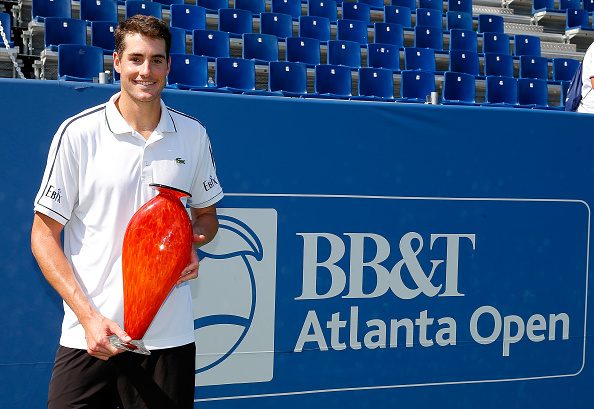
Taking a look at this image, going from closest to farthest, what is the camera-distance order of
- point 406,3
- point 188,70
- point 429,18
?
point 188,70, point 429,18, point 406,3

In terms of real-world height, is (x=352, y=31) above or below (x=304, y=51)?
above

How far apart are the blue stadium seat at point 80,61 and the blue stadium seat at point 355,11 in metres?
4.13

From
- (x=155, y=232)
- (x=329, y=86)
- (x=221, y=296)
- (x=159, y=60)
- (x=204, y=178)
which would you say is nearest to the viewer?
(x=155, y=232)

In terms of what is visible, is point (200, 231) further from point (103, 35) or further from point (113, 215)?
point (103, 35)

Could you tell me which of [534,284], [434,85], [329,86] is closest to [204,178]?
[534,284]

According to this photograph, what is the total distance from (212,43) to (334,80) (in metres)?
1.52

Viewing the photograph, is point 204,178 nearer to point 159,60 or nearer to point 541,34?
point 159,60

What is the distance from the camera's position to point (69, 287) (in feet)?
5.05

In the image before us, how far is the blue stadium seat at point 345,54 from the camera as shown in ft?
26.9

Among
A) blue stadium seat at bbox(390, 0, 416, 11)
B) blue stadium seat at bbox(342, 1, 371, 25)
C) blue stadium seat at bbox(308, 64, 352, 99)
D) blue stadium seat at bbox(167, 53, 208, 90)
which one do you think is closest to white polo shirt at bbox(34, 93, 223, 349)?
blue stadium seat at bbox(167, 53, 208, 90)

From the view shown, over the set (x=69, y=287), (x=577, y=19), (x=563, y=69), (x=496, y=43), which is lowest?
(x=69, y=287)

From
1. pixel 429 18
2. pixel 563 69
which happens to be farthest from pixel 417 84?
pixel 563 69

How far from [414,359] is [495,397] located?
1.34ft

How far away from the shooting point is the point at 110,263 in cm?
162
